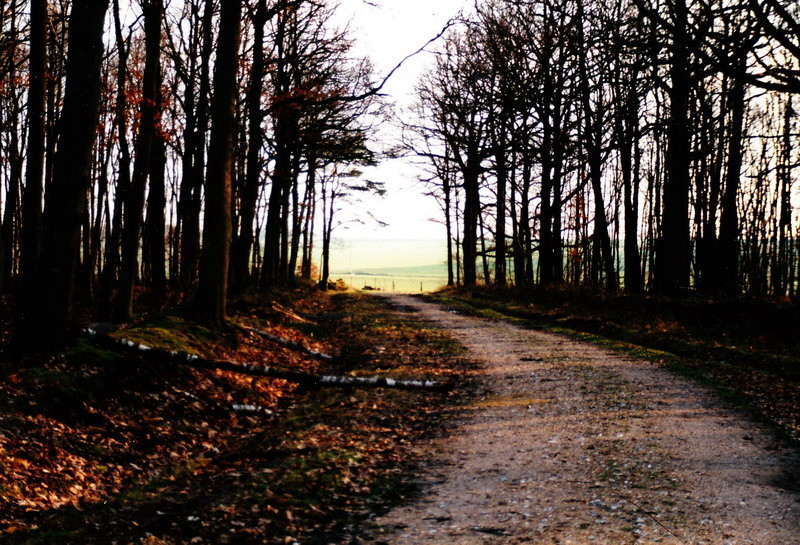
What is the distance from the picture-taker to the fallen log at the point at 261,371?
8531mm

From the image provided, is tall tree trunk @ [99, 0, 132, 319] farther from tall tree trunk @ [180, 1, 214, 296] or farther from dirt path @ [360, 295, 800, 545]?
dirt path @ [360, 295, 800, 545]

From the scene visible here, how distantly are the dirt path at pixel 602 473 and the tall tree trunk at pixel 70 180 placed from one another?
5292mm

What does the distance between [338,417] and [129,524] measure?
11.7 ft

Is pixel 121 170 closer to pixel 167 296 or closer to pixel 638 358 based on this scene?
pixel 167 296

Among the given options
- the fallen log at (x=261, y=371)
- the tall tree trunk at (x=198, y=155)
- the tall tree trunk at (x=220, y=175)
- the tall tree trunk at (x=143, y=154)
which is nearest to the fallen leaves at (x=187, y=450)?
the fallen log at (x=261, y=371)

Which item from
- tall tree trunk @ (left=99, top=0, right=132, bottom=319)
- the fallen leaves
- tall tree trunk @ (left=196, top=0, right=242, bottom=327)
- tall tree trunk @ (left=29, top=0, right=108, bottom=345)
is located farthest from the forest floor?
tall tree trunk @ (left=99, top=0, right=132, bottom=319)

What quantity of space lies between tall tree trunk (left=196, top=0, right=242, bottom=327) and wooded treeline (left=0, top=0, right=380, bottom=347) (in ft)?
0.08

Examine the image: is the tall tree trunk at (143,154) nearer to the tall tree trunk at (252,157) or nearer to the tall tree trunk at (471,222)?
the tall tree trunk at (252,157)

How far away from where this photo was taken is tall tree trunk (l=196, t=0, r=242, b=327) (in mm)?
11430

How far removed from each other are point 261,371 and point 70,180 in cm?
384

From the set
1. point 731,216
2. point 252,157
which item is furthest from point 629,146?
point 252,157

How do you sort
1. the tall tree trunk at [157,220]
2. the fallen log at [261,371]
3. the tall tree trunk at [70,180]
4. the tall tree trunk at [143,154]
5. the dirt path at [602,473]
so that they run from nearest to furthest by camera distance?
the dirt path at [602,473] < the tall tree trunk at [70,180] < the fallen log at [261,371] < the tall tree trunk at [143,154] < the tall tree trunk at [157,220]

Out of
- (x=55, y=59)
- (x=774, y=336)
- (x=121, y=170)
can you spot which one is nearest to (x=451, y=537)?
(x=774, y=336)

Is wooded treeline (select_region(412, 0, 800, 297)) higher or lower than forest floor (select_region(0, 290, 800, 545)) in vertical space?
higher
